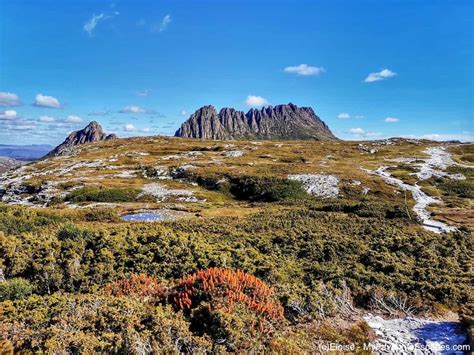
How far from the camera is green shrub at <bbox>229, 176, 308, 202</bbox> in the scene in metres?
64.7

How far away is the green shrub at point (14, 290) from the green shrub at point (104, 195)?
48999mm

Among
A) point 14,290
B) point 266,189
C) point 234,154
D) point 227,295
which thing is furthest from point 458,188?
point 14,290

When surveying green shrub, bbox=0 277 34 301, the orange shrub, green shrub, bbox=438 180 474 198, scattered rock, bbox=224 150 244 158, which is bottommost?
green shrub, bbox=438 180 474 198

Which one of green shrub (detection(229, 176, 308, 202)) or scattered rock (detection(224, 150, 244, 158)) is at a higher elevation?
scattered rock (detection(224, 150, 244, 158))

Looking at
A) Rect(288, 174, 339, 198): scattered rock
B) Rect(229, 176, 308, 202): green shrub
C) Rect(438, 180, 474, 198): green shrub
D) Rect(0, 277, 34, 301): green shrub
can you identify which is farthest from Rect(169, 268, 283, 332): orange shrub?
Rect(438, 180, 474, 198): green shrub

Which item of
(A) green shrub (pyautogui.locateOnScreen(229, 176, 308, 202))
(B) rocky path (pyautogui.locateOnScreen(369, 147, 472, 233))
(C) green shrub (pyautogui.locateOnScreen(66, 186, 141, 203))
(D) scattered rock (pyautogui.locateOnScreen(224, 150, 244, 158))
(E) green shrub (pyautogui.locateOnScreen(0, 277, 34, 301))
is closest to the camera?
(E) green shrub (pyautogui.locateOnScreen(0, 277, 34, 301))

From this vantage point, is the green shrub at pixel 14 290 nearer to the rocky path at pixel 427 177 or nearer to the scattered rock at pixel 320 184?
the rocky path at pixel 427 177

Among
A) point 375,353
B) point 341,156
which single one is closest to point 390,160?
point 341,156

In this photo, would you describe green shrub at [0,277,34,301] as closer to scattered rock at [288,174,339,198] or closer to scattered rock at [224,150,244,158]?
scattered rock at [288,174,339,198]

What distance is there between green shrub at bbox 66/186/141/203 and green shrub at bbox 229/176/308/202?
66.5 feet

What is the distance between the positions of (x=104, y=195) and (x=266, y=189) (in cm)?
3060

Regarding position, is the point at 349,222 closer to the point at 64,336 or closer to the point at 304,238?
the point at 304,238

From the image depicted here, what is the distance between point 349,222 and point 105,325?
105 ft

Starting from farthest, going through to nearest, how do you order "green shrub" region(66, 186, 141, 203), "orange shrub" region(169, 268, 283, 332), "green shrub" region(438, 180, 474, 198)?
"green shrub" region(438, 180, 474, 198) → "green shrub" region(66, 186, 141, 203) → "orange shrub" region(169, 268, 283, 332)
